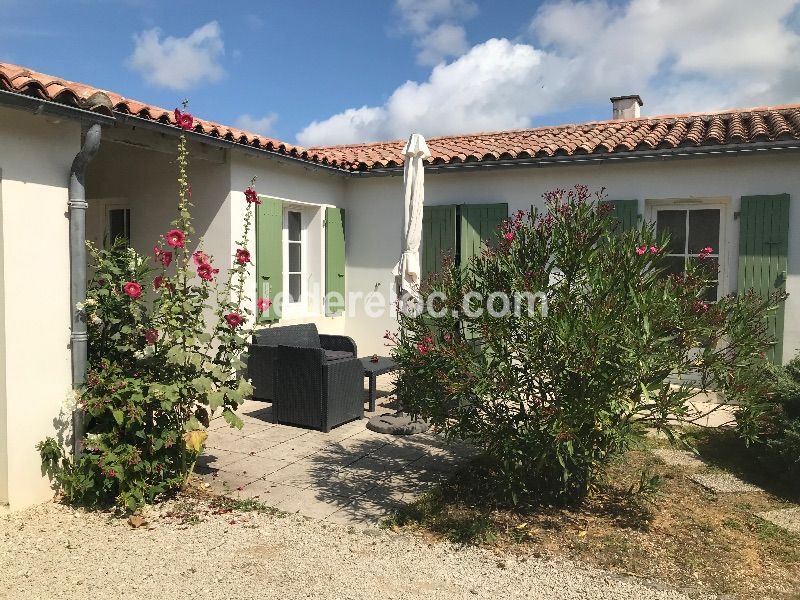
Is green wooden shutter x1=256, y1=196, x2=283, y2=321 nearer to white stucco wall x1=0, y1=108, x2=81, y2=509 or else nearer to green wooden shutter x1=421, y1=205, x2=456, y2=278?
green wooden shutter x1=421, y1=205, x2=456, y2=278

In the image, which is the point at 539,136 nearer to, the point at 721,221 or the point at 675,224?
the point at 675,224

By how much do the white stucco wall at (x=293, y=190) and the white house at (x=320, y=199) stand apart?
0.03m

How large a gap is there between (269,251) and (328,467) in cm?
354

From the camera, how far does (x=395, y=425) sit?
5.70 meters

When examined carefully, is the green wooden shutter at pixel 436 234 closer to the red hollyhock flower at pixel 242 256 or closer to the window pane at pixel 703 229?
the window pane at pixel 703 229

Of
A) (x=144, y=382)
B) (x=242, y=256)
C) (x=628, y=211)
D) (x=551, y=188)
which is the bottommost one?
(x=144, y=382)

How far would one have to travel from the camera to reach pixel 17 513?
369cm

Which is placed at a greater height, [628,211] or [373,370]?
[628,211]

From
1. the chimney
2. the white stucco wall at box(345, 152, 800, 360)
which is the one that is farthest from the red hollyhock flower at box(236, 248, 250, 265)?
the chimney

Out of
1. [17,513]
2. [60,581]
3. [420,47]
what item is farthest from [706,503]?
[420,47]

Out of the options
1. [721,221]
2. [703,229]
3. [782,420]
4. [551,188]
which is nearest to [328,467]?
[782,420]

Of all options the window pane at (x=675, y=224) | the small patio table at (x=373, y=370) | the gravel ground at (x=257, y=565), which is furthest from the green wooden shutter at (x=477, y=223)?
the gravel ground at (x=257, y=565)

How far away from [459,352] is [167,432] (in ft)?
6.74

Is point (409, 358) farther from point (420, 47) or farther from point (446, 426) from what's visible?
point (420, 47)
